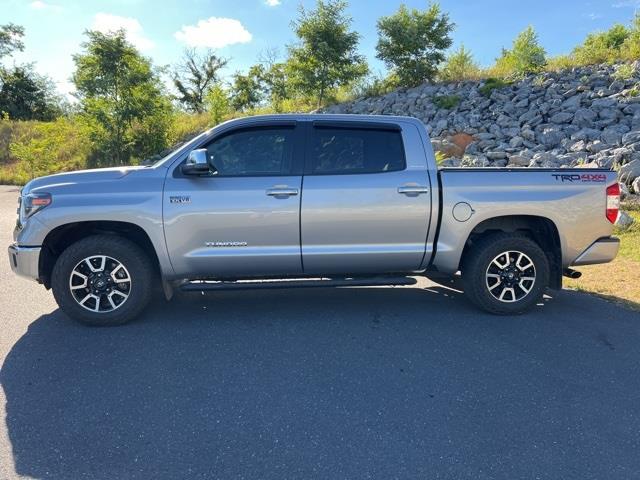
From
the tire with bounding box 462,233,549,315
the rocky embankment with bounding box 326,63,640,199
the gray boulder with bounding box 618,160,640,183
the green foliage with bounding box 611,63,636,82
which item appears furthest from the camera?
the green foliage with bounding box 611,63,636,82

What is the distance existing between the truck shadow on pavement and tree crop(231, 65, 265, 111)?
3743 cm

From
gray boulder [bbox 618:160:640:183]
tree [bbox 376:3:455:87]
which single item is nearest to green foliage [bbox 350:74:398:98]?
tree [bbox 376:3:455:87]

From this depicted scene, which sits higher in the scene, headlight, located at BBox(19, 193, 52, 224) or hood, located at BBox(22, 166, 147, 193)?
hood, located at BBox(22, 166, 147, 193)

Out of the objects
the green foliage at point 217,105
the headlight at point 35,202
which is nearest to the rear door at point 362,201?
the headlight at point 35,202

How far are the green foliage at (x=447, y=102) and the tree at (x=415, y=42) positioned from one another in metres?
2.77

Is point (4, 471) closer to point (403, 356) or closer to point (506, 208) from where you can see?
point (403, 356)

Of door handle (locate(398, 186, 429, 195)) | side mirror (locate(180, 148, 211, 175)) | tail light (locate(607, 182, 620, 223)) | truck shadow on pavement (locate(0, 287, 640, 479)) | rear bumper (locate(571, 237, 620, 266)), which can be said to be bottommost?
truck shadow on pavement (locate(0, 287, 640, 479))

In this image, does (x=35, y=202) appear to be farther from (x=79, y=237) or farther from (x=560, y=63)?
(x=560, y=63)

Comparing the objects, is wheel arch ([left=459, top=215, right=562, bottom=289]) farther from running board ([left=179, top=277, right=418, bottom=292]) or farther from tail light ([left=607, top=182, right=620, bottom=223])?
running board ([left=179, top=277, right=418, bottom=292])

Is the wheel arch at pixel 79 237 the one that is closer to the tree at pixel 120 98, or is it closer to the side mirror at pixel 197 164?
the side mirror at pixel 197 164

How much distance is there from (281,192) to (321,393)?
6.64ft

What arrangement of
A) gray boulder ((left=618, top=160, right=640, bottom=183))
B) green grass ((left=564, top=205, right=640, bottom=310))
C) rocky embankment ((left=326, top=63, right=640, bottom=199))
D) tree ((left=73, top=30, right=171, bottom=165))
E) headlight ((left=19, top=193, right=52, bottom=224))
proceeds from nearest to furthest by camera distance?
headlight ((left=19, top=193, right=52, bottom=224)) → green grass ((left=564, top=205, right=640, bottom=310)) → gray boulder ((left=618, top=160, right=640, bottom=183)) → rocky embankment ((left=326, top=63, right=640, bottom=199)) → tree ((left=73, top=30, right=171, bottom=165))

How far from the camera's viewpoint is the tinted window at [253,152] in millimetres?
4824

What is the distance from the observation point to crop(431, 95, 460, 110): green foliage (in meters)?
17.7
